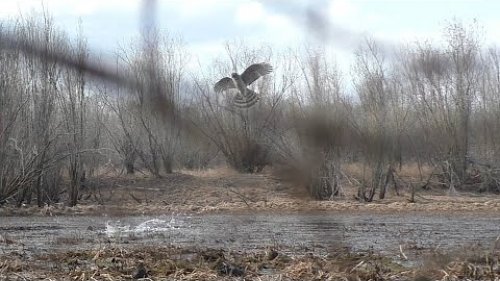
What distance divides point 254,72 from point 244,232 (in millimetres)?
21173

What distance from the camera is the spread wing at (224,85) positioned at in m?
2.20

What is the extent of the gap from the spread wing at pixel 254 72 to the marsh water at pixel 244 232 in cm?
1300

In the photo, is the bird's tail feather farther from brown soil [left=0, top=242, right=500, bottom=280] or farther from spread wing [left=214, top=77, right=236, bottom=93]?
brown soil [left=0, top=242, right=500, bottom=280]

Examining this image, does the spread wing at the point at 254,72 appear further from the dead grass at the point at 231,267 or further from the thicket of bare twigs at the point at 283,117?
the dead grass at the point at 231,267

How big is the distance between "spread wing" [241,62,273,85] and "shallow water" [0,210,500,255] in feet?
41.3

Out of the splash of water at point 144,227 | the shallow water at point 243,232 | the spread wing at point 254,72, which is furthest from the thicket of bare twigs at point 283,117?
the splash of water at point 144,227

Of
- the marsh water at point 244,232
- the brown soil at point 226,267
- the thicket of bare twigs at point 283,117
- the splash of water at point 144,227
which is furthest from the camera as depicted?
the splash of water at point 144,227

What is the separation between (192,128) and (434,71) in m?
0.82

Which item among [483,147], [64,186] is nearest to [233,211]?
[64,186]

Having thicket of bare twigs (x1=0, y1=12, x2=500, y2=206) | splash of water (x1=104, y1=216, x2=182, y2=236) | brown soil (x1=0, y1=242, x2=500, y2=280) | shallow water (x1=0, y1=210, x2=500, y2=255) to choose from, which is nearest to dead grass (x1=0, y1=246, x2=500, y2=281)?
brown soil (x1=0, y1=242, x2=500, y2=280)

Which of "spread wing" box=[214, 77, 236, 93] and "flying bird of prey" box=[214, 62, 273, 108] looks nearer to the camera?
"flying bird of prey" box=[214, 62, 273, 108]

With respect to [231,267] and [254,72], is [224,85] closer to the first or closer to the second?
[254,72]

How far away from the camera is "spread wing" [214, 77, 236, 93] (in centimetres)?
220

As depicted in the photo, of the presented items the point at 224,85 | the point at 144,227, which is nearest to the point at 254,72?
the point at 224,85
